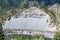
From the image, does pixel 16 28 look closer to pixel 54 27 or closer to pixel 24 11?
pixel 24 11

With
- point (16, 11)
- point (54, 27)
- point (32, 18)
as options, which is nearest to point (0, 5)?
point (16, 11)

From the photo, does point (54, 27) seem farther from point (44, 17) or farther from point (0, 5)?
point (0, 5)

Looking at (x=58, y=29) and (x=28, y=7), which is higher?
(x=28, y=7)

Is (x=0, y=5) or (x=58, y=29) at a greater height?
(x=0, y=5)

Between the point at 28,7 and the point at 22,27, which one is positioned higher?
the point at 28,7

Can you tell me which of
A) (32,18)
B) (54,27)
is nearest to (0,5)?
(32,18)

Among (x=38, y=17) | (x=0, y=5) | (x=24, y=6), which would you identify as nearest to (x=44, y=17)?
(x=38, y=17)

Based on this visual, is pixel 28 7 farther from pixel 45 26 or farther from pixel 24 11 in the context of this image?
pixel 45 26
